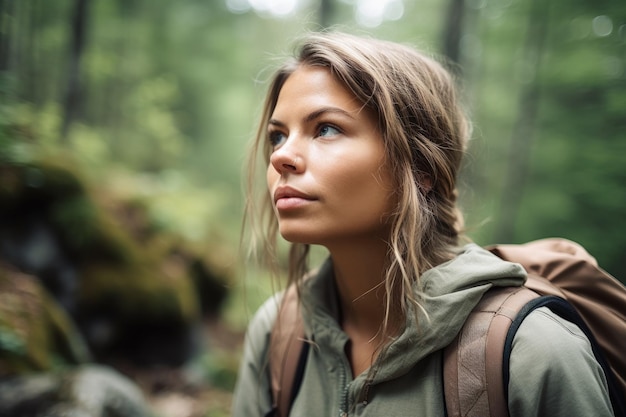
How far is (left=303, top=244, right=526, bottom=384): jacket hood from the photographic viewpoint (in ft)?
4.57

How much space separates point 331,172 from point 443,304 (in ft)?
2.08

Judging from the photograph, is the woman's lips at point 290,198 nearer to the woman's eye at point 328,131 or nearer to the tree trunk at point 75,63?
the woman's eye at point 328,131

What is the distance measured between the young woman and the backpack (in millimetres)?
43

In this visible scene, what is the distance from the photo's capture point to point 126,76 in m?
11.8

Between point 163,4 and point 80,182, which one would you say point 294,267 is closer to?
point 80,182

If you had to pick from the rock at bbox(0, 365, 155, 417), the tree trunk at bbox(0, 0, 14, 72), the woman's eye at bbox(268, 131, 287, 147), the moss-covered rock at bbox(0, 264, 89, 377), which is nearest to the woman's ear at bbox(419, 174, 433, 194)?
the woman's eye at bbox(268, 131, 287, 147)

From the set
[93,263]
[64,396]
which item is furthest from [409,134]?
[93,263]

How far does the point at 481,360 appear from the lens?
1297 mm

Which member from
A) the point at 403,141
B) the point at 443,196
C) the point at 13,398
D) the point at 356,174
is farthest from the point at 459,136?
the point at 13,398

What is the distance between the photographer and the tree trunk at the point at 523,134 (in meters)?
7.32

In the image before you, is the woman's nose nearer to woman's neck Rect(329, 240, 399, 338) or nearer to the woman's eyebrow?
the woman's eyebrow

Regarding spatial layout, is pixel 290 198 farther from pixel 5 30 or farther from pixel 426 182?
pixel 5 30

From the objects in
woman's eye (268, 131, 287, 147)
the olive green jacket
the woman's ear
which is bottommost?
the olive green jacket

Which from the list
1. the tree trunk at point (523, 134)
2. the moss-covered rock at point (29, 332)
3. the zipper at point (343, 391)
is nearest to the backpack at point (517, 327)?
the zipper at point (343, 391)
